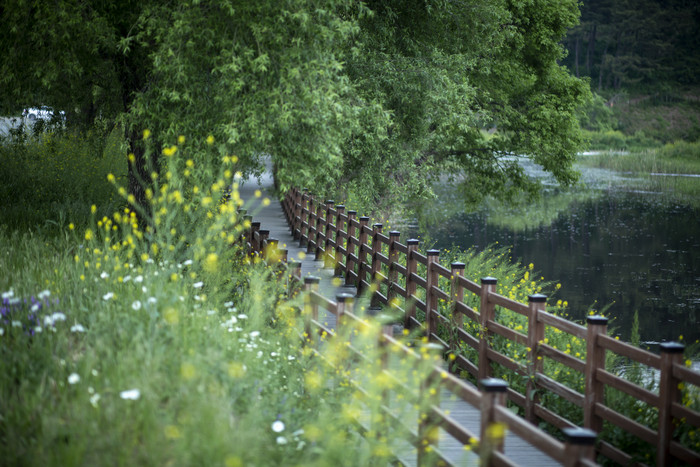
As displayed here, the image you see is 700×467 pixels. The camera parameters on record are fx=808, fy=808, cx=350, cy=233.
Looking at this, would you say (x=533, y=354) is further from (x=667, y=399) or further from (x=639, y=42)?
(x=639, y=42)

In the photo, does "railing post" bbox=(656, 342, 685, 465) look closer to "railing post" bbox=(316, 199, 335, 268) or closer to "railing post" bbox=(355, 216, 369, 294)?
"railing post" bbox=(355, 216, 369, 294)

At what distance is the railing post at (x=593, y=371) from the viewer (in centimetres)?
699

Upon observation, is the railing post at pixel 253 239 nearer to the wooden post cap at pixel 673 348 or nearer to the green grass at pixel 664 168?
the wooden post cap at pixel 673 348

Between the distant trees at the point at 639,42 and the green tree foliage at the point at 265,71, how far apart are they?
90.2 m

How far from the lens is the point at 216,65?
1115 cm

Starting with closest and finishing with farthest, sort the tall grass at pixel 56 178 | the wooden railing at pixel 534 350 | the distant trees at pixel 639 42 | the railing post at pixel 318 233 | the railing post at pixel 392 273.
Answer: the wooden railing at pixel 534 350
the railing post at pixel 392 273
the tall grass at pixel 56 178
the railing post at pixel 318 233
the distant trees at pixel 639 42

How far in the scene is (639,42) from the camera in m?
107

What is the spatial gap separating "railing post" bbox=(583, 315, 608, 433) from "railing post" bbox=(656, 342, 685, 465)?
80 centimetres

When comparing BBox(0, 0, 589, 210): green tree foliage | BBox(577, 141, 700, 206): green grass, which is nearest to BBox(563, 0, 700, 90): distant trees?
BBox(577, 141, 700, 206): green grass

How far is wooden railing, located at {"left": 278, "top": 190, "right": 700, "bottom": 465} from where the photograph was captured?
6215 mm

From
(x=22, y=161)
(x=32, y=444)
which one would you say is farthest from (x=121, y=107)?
(x=32, y=444)

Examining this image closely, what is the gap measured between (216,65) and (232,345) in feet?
19.5

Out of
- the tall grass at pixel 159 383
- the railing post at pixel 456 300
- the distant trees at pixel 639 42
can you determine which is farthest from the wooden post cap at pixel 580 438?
the distant trees at pixel 639 42

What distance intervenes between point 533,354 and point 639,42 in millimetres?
108873
